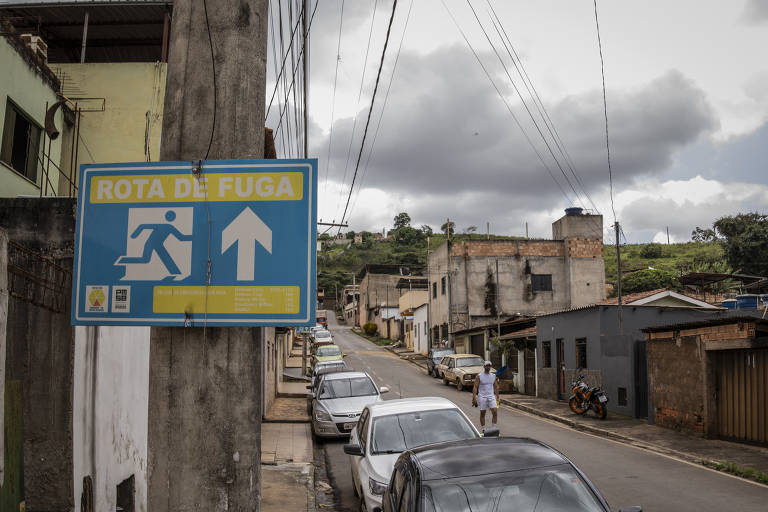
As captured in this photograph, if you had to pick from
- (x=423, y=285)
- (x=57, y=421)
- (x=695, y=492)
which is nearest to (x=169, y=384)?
(x=57, y=421)

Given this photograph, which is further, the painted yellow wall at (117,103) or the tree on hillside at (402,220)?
the tree on hillside at (402,220)

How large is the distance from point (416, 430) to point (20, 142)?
349 inches

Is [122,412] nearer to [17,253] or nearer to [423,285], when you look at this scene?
[17,253]

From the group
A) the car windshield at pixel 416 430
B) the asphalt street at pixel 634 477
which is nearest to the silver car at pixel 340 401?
the asphalt street at pixel 634 477

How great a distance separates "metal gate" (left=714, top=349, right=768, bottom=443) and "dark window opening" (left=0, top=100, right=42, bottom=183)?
1538 centimetres

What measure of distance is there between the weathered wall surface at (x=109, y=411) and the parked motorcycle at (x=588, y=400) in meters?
14.9

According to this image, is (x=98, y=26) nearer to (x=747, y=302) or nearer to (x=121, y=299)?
(x=121, y=299)

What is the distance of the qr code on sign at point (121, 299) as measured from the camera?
366 cm

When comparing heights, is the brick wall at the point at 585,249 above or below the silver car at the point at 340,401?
above

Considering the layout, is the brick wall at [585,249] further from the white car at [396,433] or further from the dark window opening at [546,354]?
the white car at [396,433]

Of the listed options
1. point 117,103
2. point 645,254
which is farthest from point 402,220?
point 117,103

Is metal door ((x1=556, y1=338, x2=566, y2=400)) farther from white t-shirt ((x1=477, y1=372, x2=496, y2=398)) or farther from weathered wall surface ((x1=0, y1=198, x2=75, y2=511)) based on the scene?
weathered wall surface ((x1=0, y1=198, x2=75, y2=511))

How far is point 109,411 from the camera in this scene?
711 cm

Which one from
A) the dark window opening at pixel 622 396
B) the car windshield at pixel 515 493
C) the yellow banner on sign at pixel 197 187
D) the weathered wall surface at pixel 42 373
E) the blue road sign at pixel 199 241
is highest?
the yellow banner on sign at pixel 197 187
